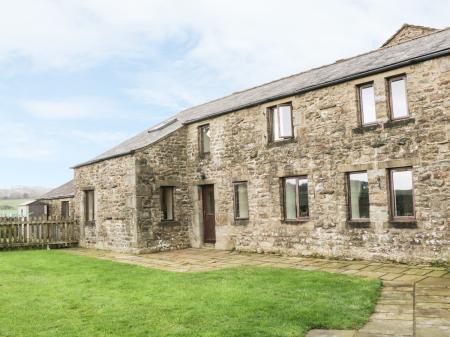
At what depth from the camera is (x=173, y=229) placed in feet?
53.7

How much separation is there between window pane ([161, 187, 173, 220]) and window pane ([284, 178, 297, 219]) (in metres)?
4.82

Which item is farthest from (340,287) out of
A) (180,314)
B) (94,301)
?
(94,301)

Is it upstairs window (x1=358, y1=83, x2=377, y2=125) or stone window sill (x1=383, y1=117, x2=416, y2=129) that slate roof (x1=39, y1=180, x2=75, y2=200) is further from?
stone window sill (x1=383, y1=117, x2=416, y2=129)

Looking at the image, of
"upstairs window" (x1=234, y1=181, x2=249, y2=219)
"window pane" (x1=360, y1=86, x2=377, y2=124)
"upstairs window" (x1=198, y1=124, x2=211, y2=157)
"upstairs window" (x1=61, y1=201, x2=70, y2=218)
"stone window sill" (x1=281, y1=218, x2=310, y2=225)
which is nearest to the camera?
"window pane" (x1=360, y1=86, x2=377, y2=124)

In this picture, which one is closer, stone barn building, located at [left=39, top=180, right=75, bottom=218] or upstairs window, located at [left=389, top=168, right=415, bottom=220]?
upstairs window, located at [left=389, top=168, right=415, bottom=220]

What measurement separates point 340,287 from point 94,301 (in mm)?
4300

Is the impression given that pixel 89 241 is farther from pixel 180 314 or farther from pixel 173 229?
pixel 180 314

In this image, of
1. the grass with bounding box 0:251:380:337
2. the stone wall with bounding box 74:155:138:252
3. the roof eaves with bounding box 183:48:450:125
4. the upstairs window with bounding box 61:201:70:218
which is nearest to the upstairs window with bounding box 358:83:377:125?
the roof eaves with bounding box 183:48:450:125

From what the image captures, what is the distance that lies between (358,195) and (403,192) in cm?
127

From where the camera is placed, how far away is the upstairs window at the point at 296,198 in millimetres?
13258

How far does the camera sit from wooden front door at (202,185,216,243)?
1633 centimetres

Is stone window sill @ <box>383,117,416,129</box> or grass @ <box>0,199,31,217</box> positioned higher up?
stone window sill @ <box>383,117,416,129</box>

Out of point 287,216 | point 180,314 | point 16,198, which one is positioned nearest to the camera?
point 180,314

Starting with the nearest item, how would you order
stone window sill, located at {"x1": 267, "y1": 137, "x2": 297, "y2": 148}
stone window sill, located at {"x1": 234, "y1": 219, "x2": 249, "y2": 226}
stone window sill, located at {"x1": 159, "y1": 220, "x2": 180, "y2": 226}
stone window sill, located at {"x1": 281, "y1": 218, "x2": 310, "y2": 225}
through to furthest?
stone window sill, located at {"x1": 281, "y1": 218, "x2": 310, "y2": 225} → stone window sill, located at {"x1": 267, "y1": 137, "x2": 297, "y2": 148} → stone window sill, located at {"x1": 234, "y1": 219, "x2": 249, "y2": 226} → stone window sill, located at {"x1": 159, "y1": 220, "x2": 180, "y2": 226}
